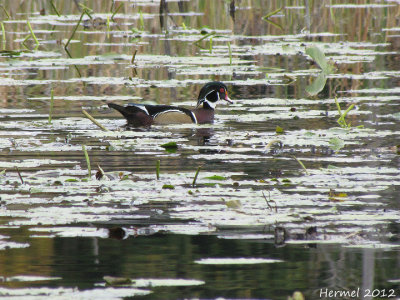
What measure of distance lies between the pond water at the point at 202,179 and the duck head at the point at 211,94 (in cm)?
20

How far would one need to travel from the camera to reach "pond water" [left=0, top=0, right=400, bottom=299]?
4.73 meters

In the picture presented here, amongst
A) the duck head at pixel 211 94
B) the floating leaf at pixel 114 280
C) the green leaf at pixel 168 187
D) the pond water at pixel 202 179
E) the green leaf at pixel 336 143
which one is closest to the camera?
the floating leaf at pixel 114 280

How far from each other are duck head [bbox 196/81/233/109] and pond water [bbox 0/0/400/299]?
0.65ft

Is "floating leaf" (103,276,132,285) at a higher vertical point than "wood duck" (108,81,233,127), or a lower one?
higher

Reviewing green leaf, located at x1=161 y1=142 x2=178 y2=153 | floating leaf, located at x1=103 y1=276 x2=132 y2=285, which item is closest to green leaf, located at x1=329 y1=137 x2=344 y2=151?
green leaf, located at x1=161 y1=142 x2=178 y2=153

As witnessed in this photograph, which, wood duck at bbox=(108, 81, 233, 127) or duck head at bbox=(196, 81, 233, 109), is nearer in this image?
wood duck at bbox=(108, 81, 233, 127)

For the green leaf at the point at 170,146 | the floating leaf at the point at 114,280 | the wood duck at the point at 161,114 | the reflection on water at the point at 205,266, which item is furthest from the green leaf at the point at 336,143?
the floating leaf at the point at 114,280

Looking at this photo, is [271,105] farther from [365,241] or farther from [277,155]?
[365,241]

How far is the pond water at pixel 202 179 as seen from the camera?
4.73 m

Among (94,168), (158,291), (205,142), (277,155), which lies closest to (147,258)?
(158,291)

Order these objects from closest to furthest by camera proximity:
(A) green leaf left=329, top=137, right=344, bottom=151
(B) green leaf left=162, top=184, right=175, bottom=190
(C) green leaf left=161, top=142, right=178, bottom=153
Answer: (B) green leaf left=162, top=184, right=175, bottom=190, (A) green leaf left=329, top=137, right=344, bottom=151, (C) green leaf left=161, top=142, right=178, bottom=153

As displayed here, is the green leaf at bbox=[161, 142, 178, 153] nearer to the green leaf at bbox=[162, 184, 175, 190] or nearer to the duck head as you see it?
the green leaf at bbox=[162, 184, 175, 190]

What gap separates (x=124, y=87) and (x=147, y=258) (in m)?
7.60

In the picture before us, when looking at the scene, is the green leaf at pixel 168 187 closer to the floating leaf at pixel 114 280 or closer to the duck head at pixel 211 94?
the floating leaf at pixel 114 280
